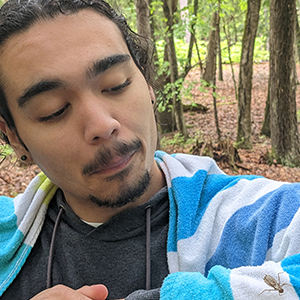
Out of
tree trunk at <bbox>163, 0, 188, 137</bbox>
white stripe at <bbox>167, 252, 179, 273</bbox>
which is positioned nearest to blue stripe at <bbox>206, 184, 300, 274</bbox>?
white stripe at <bbox>167, 252, 179, 273</bbox>

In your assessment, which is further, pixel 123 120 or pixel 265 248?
pixel 123 120

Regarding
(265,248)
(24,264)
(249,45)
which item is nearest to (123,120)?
(265,248)

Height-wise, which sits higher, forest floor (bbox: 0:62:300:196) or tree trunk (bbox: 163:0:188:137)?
tree trunk (bbox: 163:0:188:137)

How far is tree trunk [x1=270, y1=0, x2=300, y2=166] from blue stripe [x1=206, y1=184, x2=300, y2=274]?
488cm

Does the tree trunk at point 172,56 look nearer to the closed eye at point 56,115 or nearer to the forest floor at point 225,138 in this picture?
the forest floor at point 225,138

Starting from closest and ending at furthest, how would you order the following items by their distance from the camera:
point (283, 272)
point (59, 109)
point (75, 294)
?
point (283, 272), point (75, 294), point (59, 109)

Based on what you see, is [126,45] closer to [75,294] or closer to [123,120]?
[123,120]

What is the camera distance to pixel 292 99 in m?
5.45

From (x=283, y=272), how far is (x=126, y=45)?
4.02ft

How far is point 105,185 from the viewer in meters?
1.24

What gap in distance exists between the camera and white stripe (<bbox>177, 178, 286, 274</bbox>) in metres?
1.18

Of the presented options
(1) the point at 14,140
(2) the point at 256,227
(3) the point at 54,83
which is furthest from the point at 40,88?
(2) the point at 256,227

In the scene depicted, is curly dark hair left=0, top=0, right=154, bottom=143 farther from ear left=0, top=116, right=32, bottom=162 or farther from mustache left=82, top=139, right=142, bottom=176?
mustache left=82, top=139, right=142, bottom=176

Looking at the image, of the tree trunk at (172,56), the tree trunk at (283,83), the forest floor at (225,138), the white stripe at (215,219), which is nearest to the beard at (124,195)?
the white stripe at (215,219)
